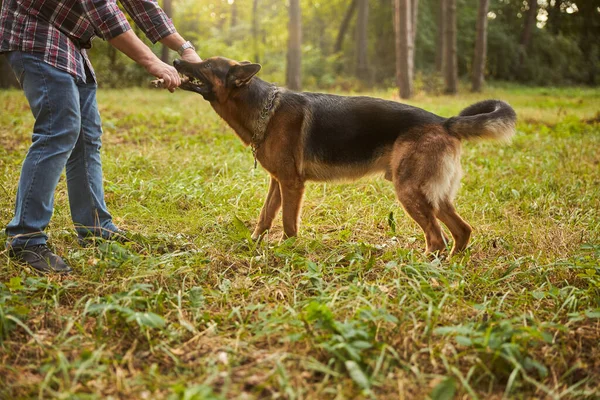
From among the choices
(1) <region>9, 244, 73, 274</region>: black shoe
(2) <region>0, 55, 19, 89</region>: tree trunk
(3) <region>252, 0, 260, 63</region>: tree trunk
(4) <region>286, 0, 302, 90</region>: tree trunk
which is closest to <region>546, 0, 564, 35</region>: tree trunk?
(3) <region>252, 0, 260, 63</region>: tree trunk

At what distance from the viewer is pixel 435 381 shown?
214 cm

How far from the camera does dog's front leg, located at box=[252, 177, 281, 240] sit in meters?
4.34

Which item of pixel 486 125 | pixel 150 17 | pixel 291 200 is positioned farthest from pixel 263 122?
pixel 486 125

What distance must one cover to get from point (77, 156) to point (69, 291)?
1.18 meters

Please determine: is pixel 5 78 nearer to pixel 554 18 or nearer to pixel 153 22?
pixel 153 22

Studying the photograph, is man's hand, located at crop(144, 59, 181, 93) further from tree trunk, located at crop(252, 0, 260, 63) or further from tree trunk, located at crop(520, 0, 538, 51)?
tree trunk, located at crop(520, 0, 538, 51)

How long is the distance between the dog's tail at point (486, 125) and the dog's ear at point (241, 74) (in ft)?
5.28

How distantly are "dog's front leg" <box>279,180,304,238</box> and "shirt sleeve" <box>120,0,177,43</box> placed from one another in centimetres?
156

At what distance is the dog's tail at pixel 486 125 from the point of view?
Answer: 378 centimetres

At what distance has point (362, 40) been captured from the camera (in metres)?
22.8

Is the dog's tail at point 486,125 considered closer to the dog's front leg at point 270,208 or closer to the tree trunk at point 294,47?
the dog's front leg at point 270,208

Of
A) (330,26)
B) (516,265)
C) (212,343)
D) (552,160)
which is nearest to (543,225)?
(516,265)

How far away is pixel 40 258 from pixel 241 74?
6.60 feet

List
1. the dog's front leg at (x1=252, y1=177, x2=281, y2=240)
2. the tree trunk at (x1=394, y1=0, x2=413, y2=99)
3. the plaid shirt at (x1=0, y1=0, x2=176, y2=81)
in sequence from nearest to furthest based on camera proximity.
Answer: the plaid shirt at (x1=0, y1=0, x2=176, y2=81) → the dog's front leg at (x1=252, y1=177, x2=281, y2=240) → the tree trunk at (x1=394, y1=0, x2=413, y2=99)
